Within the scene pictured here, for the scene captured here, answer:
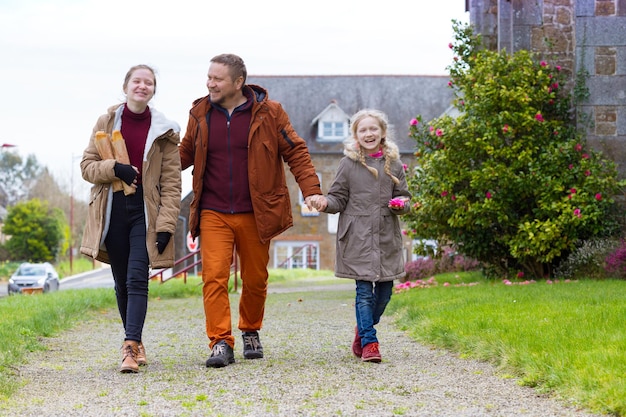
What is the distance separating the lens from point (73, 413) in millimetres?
5344

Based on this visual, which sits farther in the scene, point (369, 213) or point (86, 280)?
point (86, 280)

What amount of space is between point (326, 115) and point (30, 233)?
70.7ft

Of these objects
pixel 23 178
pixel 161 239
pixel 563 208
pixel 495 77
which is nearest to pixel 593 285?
pixel 563 208

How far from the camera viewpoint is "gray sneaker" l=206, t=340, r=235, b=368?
6.84 m

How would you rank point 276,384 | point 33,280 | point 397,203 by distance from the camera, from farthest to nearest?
point 33,280
point 397,203
point 276,384

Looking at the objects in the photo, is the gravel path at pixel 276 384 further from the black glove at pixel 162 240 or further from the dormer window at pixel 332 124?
the dormer window at pixel 332 124

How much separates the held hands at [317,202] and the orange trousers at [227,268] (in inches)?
16.9

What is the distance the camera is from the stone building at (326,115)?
42875 millimetres

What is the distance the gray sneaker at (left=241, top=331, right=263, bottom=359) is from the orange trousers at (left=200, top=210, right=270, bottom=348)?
0.16 feet

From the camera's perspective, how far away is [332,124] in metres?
43.2

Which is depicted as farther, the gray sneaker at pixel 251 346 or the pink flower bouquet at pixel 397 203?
the gray sneaker at pixel 251 346

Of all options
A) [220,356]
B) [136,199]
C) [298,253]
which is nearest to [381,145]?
[136,199]

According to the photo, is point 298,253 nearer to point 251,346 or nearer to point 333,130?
point 333,130

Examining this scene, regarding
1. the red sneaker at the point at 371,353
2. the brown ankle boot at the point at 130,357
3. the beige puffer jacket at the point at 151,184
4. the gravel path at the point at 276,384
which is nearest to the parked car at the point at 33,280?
the gravel path at the point at 276,384
